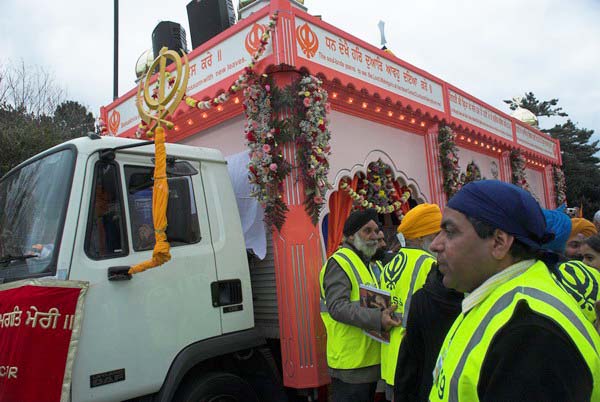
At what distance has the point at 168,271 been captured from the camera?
315 centimetres

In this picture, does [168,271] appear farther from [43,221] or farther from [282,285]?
[282,285]

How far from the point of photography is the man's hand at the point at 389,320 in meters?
3.29

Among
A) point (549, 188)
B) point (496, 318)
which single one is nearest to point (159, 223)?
point (496, 318)

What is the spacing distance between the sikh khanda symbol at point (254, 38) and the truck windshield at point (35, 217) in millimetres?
2022

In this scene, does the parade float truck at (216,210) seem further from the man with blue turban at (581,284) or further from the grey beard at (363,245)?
the man with blue turban at (581,284)

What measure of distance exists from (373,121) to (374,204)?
0.99 m

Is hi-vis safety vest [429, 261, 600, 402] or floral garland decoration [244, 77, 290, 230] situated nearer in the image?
hi-vis safety vest [429, 261, 600, 402]

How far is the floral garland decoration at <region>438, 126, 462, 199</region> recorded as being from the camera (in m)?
6.47

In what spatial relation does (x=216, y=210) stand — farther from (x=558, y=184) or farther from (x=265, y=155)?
(x=558, y=184)

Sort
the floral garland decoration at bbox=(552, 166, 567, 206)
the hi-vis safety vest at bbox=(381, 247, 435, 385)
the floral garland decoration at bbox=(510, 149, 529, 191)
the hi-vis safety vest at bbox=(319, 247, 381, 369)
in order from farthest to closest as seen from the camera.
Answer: the floral garland decoration at bbox=(552, 166, 567, 206), the floral garland decoration at bbox=(510, 149, 529, 191), the hi-vis safety vest at bbox=(319, 247, 381, 369), the hi-vis safety vest at bbox=(381, 247, 435, 385)

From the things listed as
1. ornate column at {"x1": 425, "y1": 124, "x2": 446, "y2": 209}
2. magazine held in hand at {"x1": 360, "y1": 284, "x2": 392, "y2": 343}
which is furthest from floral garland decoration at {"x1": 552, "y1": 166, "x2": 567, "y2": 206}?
magazine held in hand at {"x1": 360, "y1": 284, "x2": 392, "y2": 343}

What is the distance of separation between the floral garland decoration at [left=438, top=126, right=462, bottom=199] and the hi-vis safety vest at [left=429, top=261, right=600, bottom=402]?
5.32 metres

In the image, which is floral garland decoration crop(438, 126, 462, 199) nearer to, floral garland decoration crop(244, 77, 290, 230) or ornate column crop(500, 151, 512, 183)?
ornate column crop(500, 151, 512, 183)

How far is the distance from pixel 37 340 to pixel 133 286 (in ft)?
2.06
